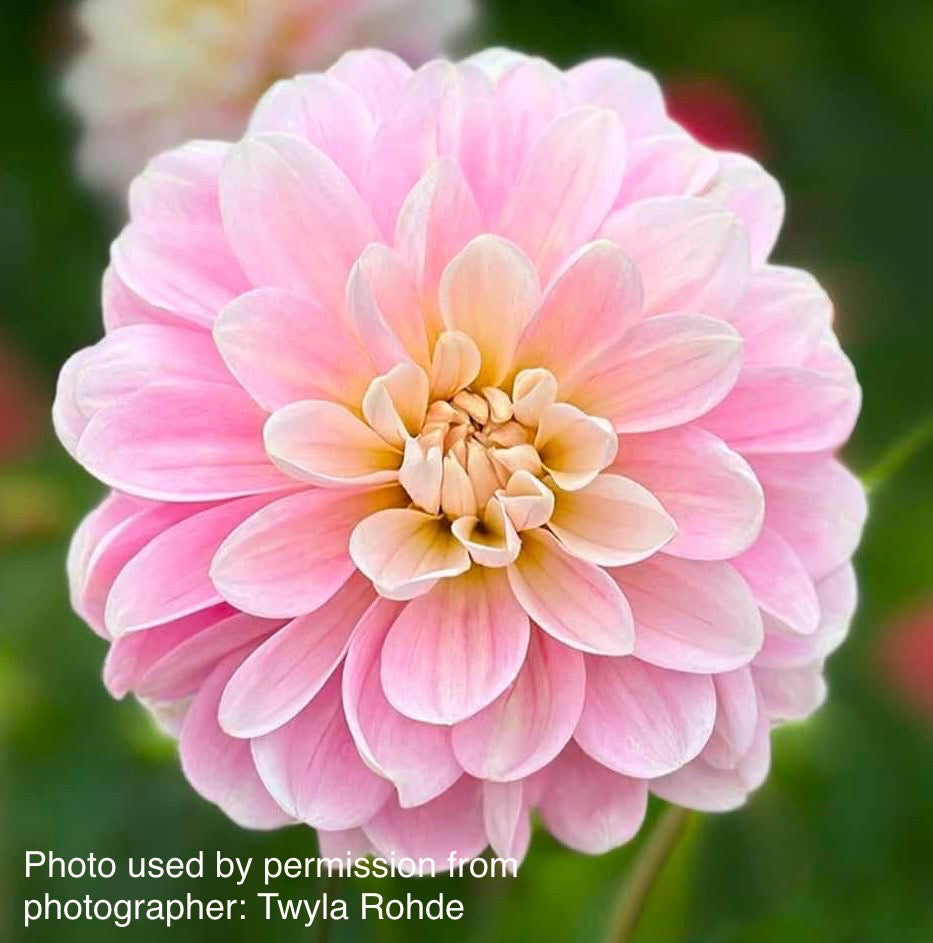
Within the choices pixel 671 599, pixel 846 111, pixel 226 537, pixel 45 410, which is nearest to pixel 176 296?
pixel 226 537

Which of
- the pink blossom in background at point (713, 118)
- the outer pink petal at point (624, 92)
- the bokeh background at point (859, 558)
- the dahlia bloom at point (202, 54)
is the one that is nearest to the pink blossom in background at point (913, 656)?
the bokeh background at point (859, 558)

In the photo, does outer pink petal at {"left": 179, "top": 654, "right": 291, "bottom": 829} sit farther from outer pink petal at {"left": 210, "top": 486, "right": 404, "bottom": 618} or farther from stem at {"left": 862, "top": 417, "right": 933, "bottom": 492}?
stem at {"left": 862, "top": 417, "right": 933, "bottom": 492}

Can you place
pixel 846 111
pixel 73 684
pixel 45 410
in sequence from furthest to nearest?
1. pixel 846 111
2. pixel 45 410
3. pixel 73 684

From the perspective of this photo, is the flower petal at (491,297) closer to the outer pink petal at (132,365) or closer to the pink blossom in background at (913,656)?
the outer pink petal at (132,365)

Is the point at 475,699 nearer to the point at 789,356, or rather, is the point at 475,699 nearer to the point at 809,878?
the point at 789,356

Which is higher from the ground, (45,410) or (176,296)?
(45,410)

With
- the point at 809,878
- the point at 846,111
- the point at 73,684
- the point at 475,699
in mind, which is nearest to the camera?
the point at 475,699

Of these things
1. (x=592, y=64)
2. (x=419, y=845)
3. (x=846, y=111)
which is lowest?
(x=419, y=845)

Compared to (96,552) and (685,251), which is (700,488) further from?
(96,552)
